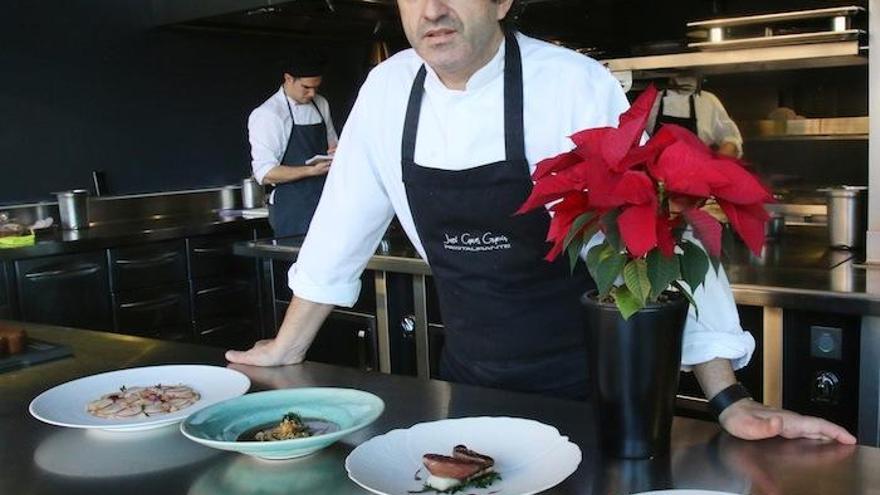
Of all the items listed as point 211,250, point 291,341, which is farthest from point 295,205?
point 291,341

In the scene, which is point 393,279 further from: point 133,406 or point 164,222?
point 164,222

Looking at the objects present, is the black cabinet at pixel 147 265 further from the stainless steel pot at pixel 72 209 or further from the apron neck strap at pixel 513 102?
the apron neck strap at pixel 513 102

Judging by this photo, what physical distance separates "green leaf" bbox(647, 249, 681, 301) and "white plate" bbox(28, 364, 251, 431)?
0.73 metres

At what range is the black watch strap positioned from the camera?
1.24 m

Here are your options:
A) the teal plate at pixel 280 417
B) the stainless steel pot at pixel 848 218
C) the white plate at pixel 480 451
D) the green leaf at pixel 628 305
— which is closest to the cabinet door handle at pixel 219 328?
the stainless steel pot at pixel 848 218

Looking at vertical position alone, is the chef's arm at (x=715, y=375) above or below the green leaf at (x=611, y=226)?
below

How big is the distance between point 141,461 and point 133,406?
0.59 feet

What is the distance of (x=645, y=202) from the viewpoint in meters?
0.94

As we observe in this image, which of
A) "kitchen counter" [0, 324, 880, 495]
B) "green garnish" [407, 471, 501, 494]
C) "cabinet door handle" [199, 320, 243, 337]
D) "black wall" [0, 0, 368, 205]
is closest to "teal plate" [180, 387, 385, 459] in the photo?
"kitchen counter" [0, 324, 880, 495]

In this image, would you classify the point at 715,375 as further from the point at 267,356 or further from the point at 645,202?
the point at 267,356

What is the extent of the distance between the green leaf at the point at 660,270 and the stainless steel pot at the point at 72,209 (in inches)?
172

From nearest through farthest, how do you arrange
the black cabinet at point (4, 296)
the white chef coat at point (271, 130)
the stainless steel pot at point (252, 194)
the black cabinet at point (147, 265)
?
1. the black cabinet at point (4, 296)
2. the black cabinet at point (147, 265)
3. the white chef coat at point (271, 130)
4. the stainless steel pot at point (252, 194)

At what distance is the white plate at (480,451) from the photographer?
3.34ft

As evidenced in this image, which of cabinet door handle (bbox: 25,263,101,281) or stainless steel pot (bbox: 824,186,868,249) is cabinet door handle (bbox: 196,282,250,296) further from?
stainless steel pot (bbox: 824,186,868,249)
